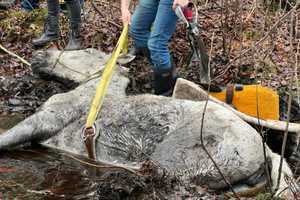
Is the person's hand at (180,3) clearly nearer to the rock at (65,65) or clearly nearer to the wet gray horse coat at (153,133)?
the wet gray horse coat at (153,133)

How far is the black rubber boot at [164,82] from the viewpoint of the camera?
615 cm

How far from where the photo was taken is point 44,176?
484cm

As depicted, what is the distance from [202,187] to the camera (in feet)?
15.1

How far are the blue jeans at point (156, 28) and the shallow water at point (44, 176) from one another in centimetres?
149

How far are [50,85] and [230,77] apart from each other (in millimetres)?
2197

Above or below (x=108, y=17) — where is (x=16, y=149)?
below

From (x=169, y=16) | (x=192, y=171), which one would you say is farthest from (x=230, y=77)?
(x=192, y=171)

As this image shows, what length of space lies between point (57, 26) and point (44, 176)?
10.7 feet

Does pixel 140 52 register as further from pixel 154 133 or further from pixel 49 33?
pixel 154 133

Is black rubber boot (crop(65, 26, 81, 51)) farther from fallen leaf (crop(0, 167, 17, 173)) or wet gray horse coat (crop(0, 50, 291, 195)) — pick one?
fallen leaf (crop(0, 167, 17, 173))

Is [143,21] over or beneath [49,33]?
over

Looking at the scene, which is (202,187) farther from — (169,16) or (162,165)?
(169,16)

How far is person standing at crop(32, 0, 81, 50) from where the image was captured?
7.27 m

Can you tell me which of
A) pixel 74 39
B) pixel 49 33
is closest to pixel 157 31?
pixel 74 39
